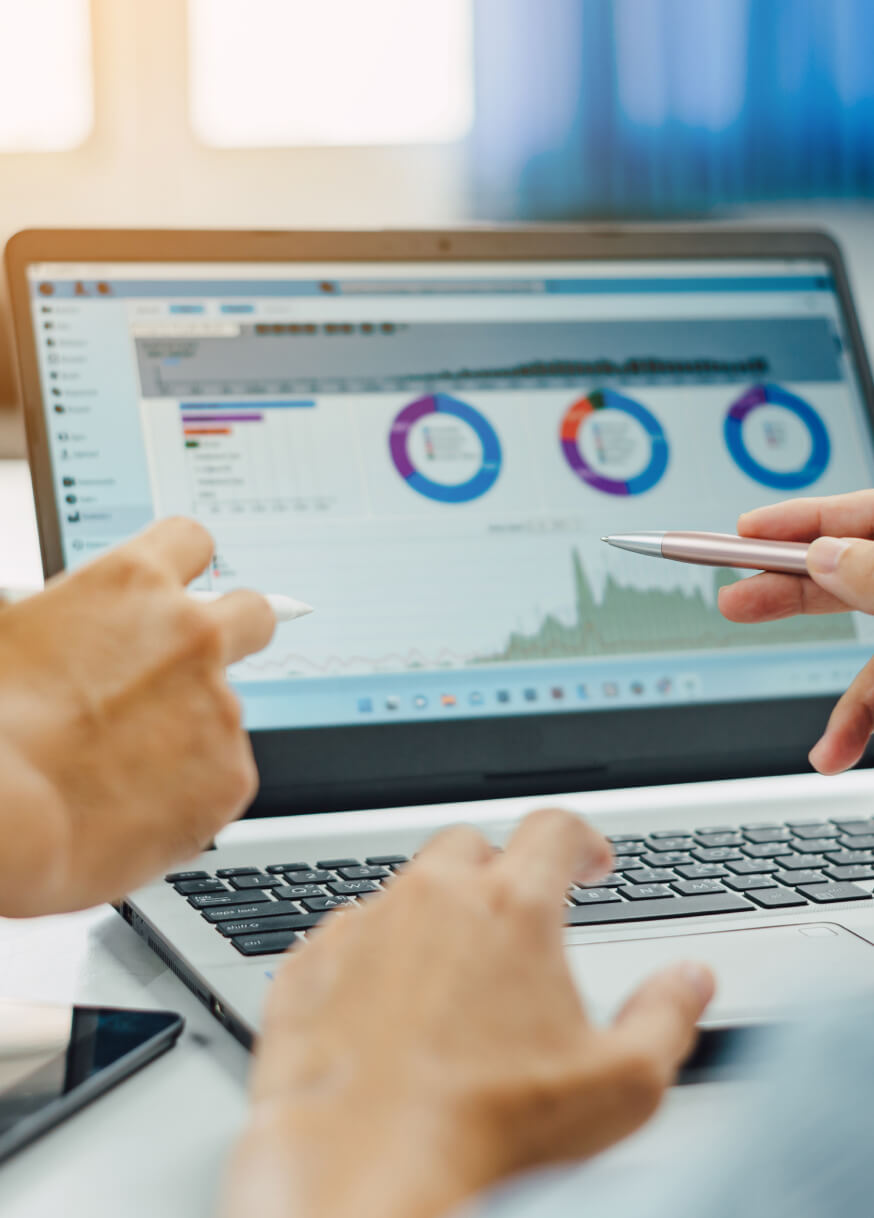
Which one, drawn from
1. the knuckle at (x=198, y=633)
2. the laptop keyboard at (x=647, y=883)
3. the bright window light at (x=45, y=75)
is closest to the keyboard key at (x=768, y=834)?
the laptop keyboard at (x=647, y=883)

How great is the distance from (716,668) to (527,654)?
11 cm

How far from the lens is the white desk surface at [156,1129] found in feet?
0.87

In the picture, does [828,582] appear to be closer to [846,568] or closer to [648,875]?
[846,568]

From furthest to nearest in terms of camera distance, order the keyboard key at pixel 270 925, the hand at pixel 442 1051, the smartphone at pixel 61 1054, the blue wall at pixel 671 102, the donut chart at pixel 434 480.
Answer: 1. the blue wall at pixel 671 102
2. the donut chart at pixel 434 480
3. the keyboard key at pixel 270 925
4. the smartphone at pixel 61 1054
5. the hand at pixel 442 1051

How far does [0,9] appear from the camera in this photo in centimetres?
162

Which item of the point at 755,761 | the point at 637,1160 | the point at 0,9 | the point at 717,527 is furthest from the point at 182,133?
the point at 637,1160

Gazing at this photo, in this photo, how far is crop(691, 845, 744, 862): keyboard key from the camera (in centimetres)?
49

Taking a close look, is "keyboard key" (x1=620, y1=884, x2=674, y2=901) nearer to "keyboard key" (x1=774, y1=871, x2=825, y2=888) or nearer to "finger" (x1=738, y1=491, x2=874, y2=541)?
"keyboard key" (x1=774, y1=871, x2=825, y2=888)

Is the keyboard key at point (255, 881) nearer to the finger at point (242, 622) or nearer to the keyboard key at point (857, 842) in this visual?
the finger at point (242, 622)

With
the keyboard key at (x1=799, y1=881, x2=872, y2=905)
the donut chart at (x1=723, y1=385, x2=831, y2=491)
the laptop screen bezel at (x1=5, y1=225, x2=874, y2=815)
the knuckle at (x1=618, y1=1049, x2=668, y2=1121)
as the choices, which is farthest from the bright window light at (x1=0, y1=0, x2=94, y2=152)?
the knuckle at (x1=618, y1=1049, x2=668, y2=1121)

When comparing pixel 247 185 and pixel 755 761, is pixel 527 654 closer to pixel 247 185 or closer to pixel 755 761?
pixel 755 761

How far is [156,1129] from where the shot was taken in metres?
0.30

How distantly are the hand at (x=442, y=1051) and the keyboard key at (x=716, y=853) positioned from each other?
24 cm

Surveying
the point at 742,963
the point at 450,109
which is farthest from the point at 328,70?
the point at 742,963
